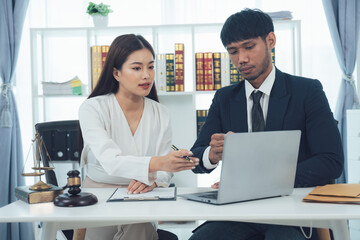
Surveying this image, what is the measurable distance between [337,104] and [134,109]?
6.79 ft

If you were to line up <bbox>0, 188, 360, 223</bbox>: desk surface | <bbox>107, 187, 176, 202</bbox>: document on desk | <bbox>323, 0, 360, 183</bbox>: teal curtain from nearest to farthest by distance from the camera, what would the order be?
<bbox>0, 188, 360, 223</bbox>: desk surface < <bbox>107, 187, 176, 202</bbox>: document on desk < <bbox>323, 0, 360, 183</bbox>: teal curtain

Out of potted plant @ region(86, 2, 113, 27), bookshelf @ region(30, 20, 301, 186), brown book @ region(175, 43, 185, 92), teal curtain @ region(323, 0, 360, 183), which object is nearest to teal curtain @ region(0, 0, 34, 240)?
bookshelf @ region(30, 20, 301, 186)

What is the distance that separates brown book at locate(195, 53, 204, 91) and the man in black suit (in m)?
1.29

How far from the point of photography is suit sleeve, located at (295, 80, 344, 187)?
136 cm

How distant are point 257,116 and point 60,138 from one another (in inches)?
38.1

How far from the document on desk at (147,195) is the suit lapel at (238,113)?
42 centimetres

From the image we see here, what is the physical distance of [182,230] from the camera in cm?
326

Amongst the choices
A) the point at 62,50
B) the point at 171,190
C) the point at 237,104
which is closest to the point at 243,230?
the point at 171,190

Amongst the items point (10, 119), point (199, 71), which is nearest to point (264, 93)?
point (199, 71)

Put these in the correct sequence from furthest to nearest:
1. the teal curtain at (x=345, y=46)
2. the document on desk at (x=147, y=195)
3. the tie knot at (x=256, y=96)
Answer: the teal curtain at (x=345, y=46), the tie knot at (x=256, y=96), the document on desk at (x=147, y=195)

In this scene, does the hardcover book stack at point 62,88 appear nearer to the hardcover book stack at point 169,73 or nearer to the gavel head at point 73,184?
the hardcover book stack at point 169,73

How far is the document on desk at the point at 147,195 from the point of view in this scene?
3.93 ft

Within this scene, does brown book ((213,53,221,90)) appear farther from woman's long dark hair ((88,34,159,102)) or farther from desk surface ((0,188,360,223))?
desk surface ((0,188,360,223))

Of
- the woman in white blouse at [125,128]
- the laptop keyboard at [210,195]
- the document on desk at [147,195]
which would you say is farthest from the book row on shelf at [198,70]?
the laptop keyboard at [210,195]
